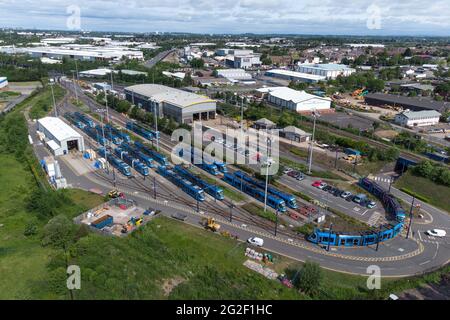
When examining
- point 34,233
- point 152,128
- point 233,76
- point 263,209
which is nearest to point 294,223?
point 263,209

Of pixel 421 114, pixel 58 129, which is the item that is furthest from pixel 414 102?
pixel 58 129

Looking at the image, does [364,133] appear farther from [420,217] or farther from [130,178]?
[130,178]

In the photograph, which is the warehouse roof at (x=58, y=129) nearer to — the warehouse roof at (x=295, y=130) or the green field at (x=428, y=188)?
the warehouse roof at (x=295, y=130)

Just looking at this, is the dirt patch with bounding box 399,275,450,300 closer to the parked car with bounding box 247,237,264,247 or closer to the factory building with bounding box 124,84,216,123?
the parked car with bounding box 247,237,264,247

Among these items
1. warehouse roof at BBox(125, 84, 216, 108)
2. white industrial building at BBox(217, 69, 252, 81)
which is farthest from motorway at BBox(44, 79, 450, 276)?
white industrial building at BBox(217, 69, 252, 81)

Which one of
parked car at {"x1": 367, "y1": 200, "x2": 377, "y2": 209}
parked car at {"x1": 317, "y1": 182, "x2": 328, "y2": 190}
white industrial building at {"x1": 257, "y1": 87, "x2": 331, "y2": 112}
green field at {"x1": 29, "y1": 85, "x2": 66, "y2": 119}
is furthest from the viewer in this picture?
white industrial building at {"x1": 257, "y1": 87, "x2": 331, "y2": 112}

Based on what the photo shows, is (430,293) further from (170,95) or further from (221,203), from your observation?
(170,95)
